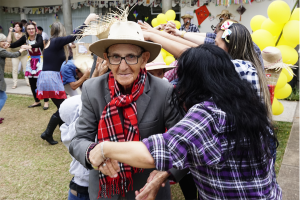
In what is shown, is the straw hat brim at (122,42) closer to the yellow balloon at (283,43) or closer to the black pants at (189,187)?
the black pants at (189,187)

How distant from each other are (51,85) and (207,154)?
450 centimetres

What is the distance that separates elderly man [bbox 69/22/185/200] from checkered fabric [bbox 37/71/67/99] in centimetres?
360

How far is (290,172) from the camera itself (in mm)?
3365

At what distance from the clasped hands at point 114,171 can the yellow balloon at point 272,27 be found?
3.59 m

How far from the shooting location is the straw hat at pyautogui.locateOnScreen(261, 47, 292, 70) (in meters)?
3.37

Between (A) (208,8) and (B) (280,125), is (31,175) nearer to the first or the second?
(B) (280,125)

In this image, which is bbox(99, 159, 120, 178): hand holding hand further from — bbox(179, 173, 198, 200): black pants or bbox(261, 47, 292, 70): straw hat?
bbox(261, 47, 292, 70): straw hat

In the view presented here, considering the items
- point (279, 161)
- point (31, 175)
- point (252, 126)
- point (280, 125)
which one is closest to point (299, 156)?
point (279, 161)

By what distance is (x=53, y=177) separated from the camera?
11.4ft

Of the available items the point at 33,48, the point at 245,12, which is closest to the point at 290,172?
the point at 33,48

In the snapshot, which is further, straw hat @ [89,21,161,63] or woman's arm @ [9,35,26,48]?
woman's arm @ [9,35,26,48]

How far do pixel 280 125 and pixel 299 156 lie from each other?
4.59 ft

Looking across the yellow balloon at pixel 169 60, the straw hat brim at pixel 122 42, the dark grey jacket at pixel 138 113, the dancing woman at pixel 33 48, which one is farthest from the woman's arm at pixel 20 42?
the dark grey jacket at pixel 138 113

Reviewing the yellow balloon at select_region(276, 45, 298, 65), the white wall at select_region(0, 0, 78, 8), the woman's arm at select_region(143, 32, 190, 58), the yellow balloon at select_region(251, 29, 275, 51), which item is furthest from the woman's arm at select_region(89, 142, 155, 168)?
the white wall at select_region(0, 0, 78, 8)
